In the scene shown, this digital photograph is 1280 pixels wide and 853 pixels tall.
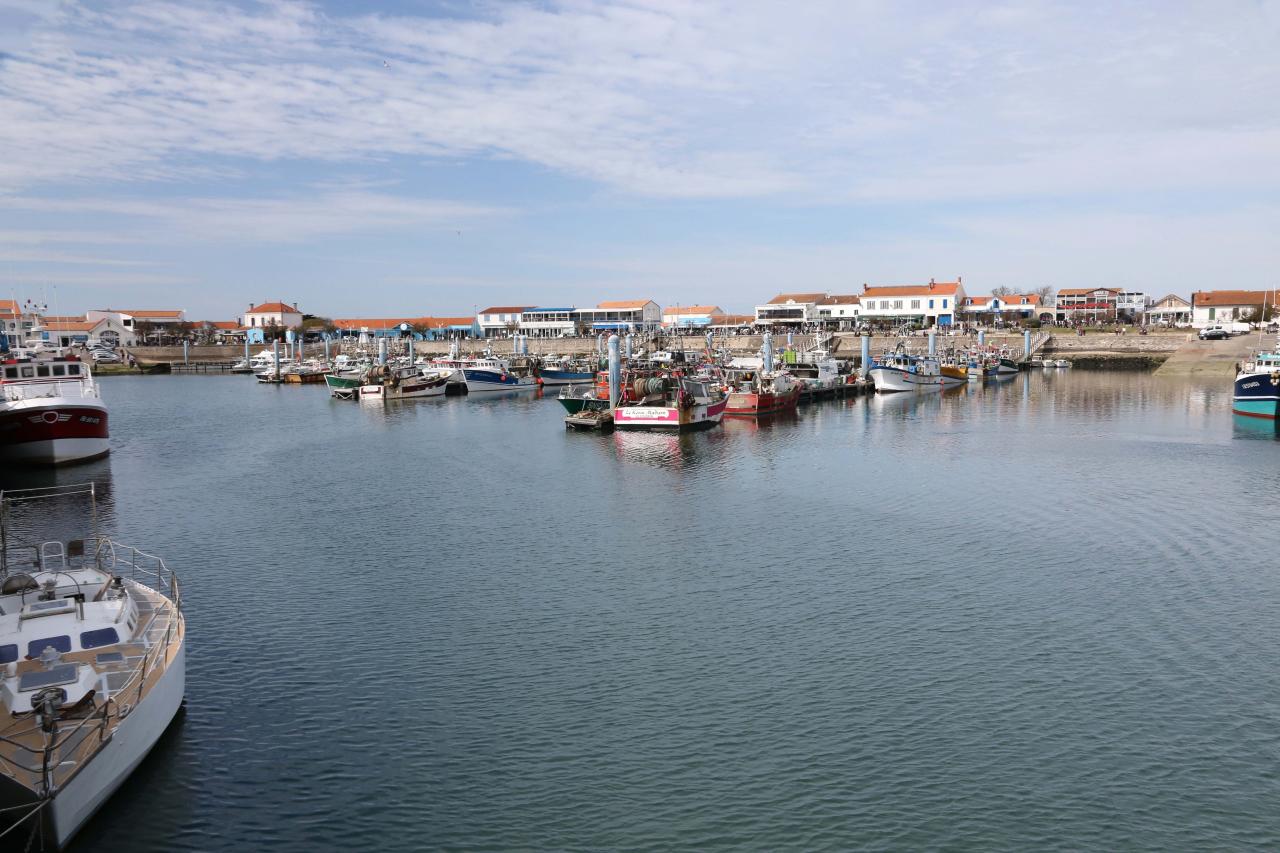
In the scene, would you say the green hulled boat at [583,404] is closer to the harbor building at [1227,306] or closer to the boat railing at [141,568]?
the boat railing at [141,568]

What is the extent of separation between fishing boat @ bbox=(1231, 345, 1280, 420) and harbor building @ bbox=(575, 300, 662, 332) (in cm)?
9970

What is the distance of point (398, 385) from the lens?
267 ft

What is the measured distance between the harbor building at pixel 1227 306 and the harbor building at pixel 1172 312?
7536 mm

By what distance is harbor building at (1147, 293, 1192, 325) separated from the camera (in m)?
162

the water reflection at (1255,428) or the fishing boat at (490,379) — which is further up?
the fishing boat at (490,379)

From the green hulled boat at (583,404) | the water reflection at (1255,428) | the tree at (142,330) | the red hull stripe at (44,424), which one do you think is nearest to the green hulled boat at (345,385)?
the green hulled boat at (583,404)

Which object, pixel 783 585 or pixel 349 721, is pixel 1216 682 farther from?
pixel 349 721

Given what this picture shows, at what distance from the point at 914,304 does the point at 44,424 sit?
407ft

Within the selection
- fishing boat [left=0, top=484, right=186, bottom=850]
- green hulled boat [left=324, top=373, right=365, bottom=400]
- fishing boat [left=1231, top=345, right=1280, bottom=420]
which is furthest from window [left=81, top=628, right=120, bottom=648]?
green hulled boat [left=324, top=373, right=365, bottom=400]

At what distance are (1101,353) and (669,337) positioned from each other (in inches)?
2152

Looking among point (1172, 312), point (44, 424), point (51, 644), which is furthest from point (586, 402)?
point (1172, 312)

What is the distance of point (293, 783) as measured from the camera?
14273 millimetres

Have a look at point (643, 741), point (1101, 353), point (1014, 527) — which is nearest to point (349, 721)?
point (643, 741)

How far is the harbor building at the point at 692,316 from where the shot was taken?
541 feet
